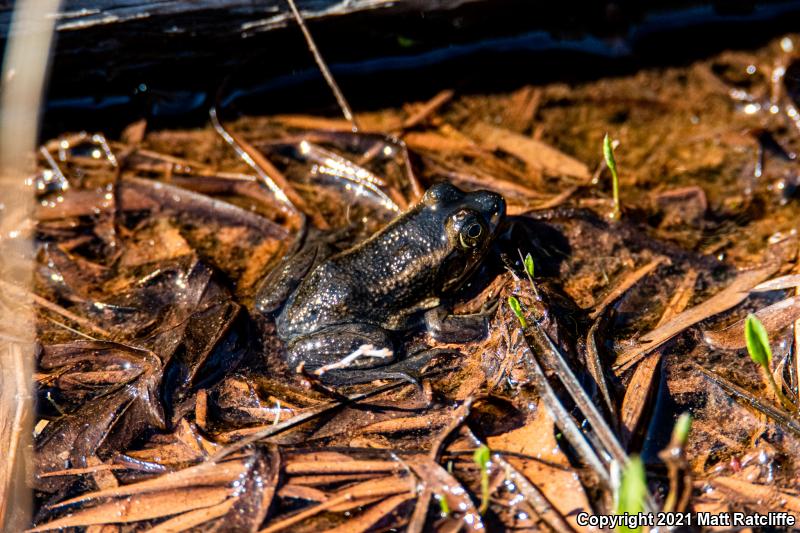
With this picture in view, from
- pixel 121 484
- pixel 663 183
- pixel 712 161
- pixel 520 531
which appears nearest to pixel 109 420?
pixel 121 484

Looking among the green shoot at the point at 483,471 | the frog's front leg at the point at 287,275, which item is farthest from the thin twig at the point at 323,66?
the green shoot at the point at 483,471

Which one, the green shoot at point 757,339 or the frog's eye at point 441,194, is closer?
the green shoot at point 757,339

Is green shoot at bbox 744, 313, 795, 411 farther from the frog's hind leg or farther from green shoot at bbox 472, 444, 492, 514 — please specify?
the frog's hind leg

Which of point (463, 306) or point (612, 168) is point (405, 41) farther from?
point (463, 306)

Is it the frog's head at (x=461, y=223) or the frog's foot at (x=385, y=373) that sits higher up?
the frog's head at (x=461, y=223)

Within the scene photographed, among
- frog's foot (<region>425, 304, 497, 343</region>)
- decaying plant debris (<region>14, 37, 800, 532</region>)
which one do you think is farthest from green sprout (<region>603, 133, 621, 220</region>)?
frog's foot (<region>425, 304, 497, 343</region>)

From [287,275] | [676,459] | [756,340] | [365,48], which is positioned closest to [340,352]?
[287,275]

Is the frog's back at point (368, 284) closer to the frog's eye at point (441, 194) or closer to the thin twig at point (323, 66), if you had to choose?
the frog's eye at point (441, 194)
